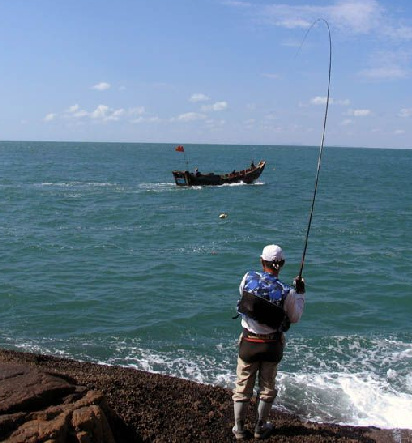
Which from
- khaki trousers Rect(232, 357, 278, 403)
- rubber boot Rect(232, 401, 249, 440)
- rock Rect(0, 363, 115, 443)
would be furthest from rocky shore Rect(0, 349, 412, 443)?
khaki trousers Rect(232, 357, 278, 403)

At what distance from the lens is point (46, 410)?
13.9 ft

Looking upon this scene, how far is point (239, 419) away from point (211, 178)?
144 feet

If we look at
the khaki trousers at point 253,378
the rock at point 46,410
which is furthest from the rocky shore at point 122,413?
the khaki trousers at point 253,378

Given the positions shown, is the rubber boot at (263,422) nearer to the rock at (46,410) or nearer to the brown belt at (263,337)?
the brown belt at (263,337)

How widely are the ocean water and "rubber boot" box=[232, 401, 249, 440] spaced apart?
2521 millimetres

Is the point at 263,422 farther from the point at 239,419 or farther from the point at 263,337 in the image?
the point at 263,337

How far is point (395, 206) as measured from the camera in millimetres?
35750

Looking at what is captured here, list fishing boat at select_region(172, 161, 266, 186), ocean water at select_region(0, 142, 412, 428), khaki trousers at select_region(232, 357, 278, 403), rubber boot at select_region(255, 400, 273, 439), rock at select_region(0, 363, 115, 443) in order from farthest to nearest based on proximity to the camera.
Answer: fishing boat at select_region(172, 161, 266, 186)
ocean water at select_region(0, 142, 412, 428)
rubber boot at select_region(255, 400, 273, 439)
khaki trousers at select_region(232, 357, 278, 403)
rock at select_region(0, 363, 115, 443)

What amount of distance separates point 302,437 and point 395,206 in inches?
1291

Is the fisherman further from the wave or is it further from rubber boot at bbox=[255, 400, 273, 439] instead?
the wave

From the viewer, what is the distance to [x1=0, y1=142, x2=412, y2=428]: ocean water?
9.42 meters

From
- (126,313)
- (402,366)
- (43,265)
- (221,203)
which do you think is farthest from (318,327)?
(221,203)

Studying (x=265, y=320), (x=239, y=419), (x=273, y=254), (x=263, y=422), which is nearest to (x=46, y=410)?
(x=239, y=419)

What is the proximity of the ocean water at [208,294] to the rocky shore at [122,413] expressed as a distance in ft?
5.83
